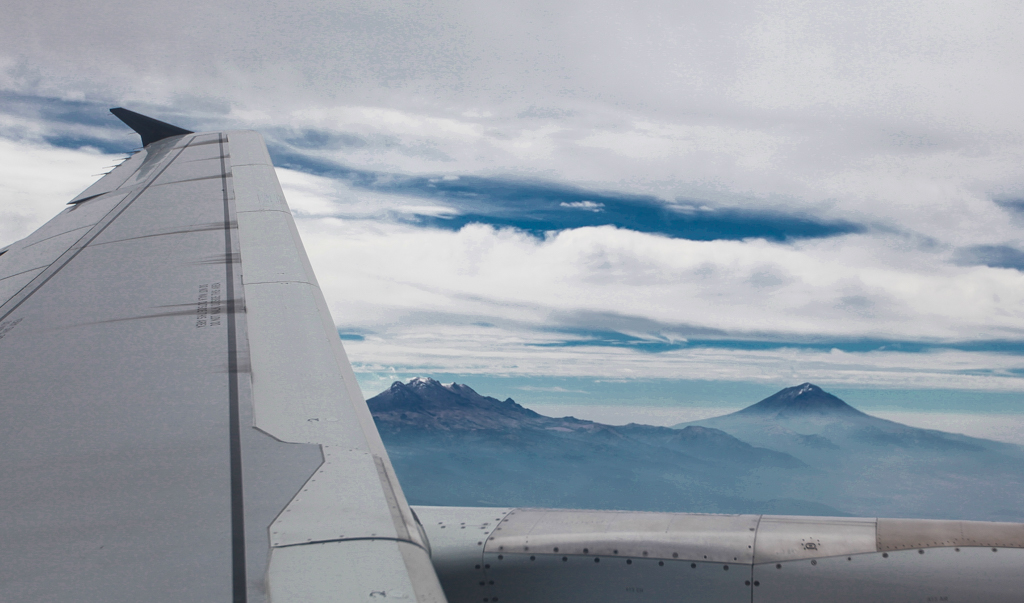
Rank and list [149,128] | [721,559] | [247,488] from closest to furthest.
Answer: [247,488] < [721,559] < [149,128]

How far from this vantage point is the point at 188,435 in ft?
12.3

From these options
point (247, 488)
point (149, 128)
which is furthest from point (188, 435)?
point (149, 128)

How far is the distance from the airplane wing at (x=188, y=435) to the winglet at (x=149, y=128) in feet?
20.5

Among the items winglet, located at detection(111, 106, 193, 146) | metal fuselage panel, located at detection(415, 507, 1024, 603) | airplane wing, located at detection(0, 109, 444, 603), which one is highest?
winglet, located at detection(111, 106, 193, 146)

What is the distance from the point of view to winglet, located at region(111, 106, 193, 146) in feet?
42.9

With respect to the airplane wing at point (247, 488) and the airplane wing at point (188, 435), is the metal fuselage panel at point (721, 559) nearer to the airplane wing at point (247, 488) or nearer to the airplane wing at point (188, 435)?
the airplane wing at point (247, 488)

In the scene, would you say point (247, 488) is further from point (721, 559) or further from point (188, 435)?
point (721, 559)

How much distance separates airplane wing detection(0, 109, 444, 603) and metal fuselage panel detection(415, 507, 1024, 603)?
284cm

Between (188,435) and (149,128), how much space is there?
40.3 feet

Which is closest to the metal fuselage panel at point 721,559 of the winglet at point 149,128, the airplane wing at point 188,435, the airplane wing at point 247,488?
the airplane wing at point 247,488

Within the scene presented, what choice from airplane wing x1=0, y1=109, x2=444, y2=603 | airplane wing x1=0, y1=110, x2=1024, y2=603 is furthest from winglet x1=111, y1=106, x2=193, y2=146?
airplane wing x1=0, y1=109, x2=444, y2=603

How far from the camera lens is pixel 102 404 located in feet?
13.7

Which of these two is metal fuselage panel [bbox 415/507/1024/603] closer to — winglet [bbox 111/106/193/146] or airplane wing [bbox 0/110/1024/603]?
airplane wing [bbox 0/110/1024/603]

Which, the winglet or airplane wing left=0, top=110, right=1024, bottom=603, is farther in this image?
the winglet
